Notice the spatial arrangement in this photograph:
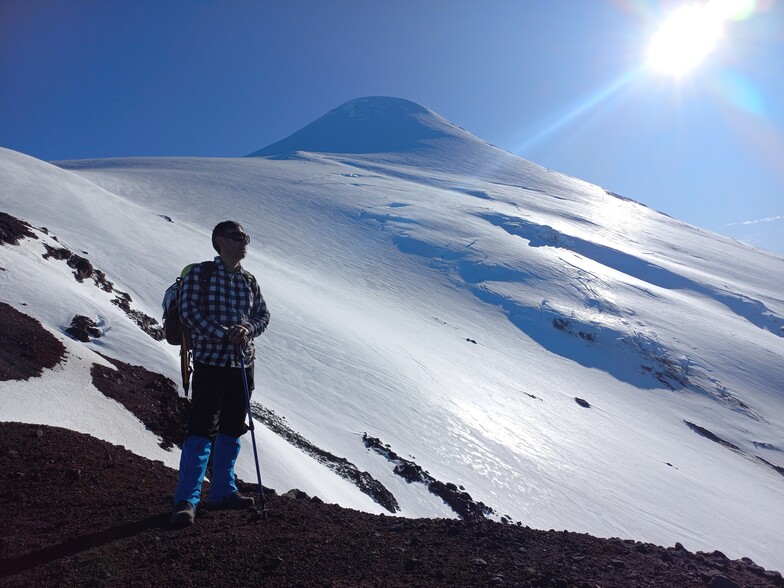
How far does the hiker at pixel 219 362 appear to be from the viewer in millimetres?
4297

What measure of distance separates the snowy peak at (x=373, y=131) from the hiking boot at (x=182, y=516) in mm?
108738

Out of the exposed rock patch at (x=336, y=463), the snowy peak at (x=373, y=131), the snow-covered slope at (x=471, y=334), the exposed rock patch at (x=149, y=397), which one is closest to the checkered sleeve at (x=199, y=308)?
the snow-covered slope at (x=471, y=334)

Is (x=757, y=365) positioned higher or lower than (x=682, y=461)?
higher

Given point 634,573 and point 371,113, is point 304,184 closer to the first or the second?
point 634,573

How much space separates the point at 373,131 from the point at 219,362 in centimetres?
12770

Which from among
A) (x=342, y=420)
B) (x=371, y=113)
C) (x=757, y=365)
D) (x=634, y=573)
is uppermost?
(x=371, y=113)

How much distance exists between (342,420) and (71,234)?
1305 centimetres

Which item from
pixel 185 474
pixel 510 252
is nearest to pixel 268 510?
pixel 185 474

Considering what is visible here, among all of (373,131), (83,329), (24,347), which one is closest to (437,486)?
(83,329)

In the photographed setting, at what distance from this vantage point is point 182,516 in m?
3.95

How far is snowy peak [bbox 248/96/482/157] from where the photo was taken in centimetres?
11488

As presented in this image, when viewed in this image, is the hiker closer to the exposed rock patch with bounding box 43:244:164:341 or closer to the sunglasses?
the sunglasses

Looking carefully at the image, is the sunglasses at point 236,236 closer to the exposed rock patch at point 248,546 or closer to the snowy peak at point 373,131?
the exposed rock patch at point 248,546

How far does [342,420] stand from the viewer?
14.9m
